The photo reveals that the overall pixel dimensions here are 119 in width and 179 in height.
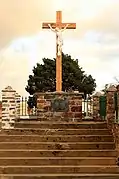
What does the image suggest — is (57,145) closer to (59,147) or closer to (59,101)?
(59,147)

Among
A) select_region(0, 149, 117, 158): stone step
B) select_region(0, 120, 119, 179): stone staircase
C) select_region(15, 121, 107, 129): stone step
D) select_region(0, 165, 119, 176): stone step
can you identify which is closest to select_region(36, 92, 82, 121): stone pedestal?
select_region(15, 121, 107, 129): stone step

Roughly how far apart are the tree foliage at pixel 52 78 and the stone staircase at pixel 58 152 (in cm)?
2681

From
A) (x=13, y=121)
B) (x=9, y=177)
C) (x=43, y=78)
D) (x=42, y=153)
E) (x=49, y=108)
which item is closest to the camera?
(x=9, y=177)

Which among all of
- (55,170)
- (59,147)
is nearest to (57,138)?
Result: (59,147)

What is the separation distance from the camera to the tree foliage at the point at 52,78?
42188 mm

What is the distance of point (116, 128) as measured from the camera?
13.2 metres

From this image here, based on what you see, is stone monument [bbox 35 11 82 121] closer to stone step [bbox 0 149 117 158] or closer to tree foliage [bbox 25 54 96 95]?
stone step [bbox 0 149 117 158]

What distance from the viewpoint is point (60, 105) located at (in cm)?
1916

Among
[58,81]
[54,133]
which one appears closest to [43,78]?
[58,81]

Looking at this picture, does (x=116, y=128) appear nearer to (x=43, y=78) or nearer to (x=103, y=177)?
(x=103, y=177)

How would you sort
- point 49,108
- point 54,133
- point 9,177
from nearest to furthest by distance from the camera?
1. point 9,177
2. point 54,133
3. point 49,108

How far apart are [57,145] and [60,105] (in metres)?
6.01

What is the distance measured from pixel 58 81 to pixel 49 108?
4.68ft

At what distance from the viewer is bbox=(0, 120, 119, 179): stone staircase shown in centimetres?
1152
